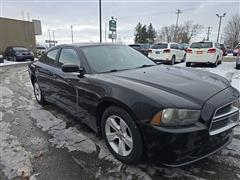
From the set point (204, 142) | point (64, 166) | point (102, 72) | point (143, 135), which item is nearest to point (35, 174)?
point (64, 166)

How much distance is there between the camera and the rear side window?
170 inches

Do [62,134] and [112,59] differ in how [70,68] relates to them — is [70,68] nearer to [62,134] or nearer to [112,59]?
[112,59]

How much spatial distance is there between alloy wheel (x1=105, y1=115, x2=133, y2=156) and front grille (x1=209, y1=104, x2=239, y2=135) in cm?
90

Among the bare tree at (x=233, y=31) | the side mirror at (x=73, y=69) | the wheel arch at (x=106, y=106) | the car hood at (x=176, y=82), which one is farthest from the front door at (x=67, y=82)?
the bare tree at (x=233, y=31)

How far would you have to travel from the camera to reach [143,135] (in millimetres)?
2244

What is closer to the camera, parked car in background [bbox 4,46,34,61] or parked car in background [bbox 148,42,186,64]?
parked car in background [bbox 148,42,186,64]

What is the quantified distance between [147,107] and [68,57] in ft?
6.95

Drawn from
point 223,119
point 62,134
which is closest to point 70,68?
point 62,134

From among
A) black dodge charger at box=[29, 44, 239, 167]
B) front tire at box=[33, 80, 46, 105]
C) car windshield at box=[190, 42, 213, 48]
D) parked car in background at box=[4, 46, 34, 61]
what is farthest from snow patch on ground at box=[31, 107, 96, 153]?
parked car in background at box=[4, 46, 34, 61]

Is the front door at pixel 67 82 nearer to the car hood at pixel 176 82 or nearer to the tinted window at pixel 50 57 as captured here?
the tinted window at pixel 50 57

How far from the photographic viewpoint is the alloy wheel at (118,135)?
2504 millimetres

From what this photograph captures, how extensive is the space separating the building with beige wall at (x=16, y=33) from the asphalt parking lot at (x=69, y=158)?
2768 centimetres

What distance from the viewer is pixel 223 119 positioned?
235 centimetres

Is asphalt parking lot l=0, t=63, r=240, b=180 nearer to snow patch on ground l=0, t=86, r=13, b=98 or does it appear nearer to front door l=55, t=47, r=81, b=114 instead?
front door l=55, t=47, r=81, b=114
